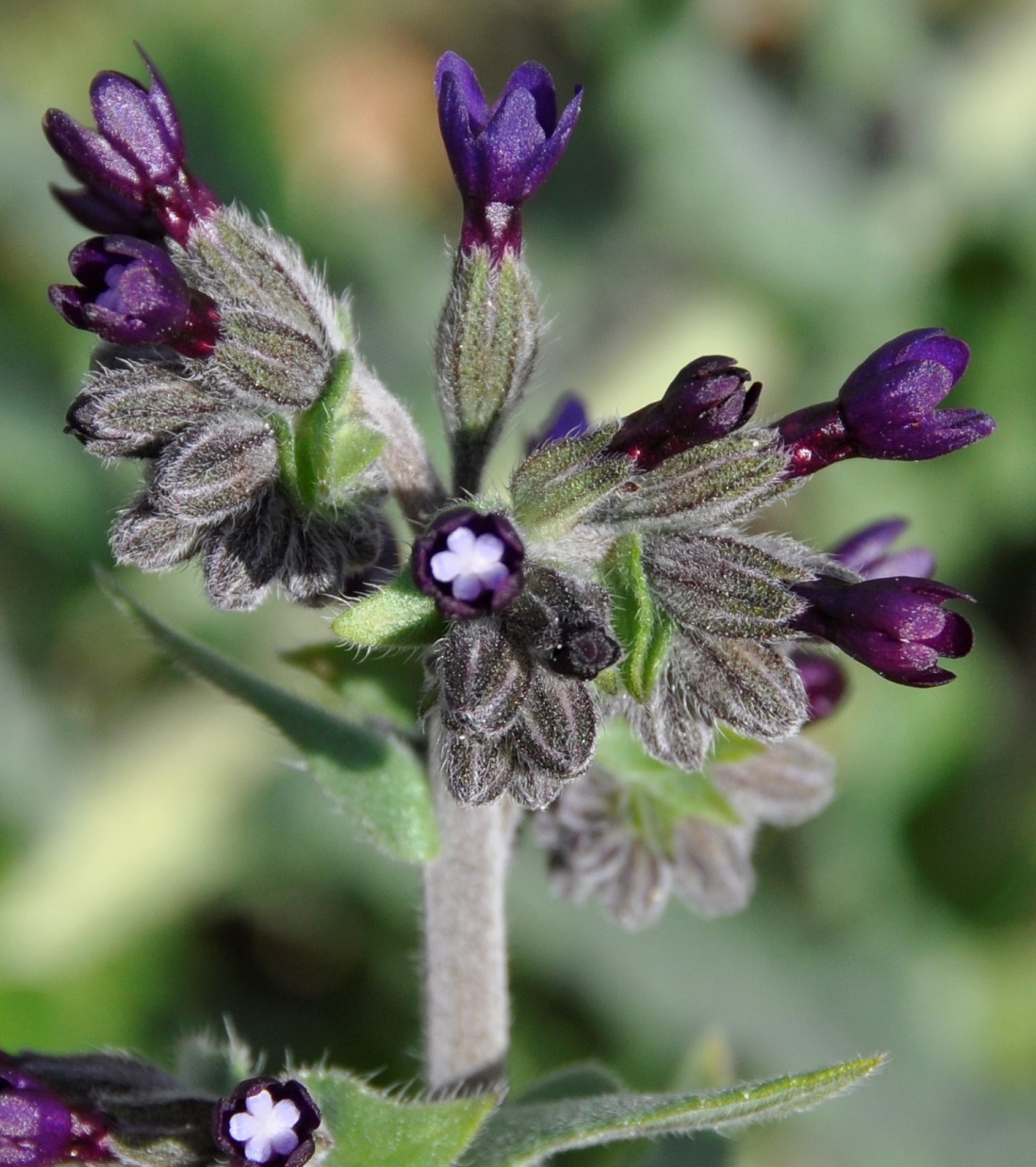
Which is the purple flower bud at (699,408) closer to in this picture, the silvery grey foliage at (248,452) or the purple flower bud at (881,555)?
the silvery grey foliage at (248,452)

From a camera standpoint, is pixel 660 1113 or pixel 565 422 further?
pixel 565 422

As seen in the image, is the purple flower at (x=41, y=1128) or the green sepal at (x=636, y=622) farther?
the purple flower at (x=41, y=1128)

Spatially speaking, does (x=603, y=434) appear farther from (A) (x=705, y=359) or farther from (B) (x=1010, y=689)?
(B) (x=1010, y=689)

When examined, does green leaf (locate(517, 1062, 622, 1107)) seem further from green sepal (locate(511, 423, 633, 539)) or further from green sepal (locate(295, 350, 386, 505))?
green sepal (locate(295, 350, 386, 505))

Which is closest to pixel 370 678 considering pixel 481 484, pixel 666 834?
pixel 481 484

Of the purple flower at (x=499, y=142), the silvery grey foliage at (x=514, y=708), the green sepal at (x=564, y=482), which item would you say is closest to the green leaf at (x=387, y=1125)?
the silvery grey foliage at (x=514, y=708)

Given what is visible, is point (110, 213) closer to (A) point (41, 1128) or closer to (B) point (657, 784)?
(B) point (657, 784)
